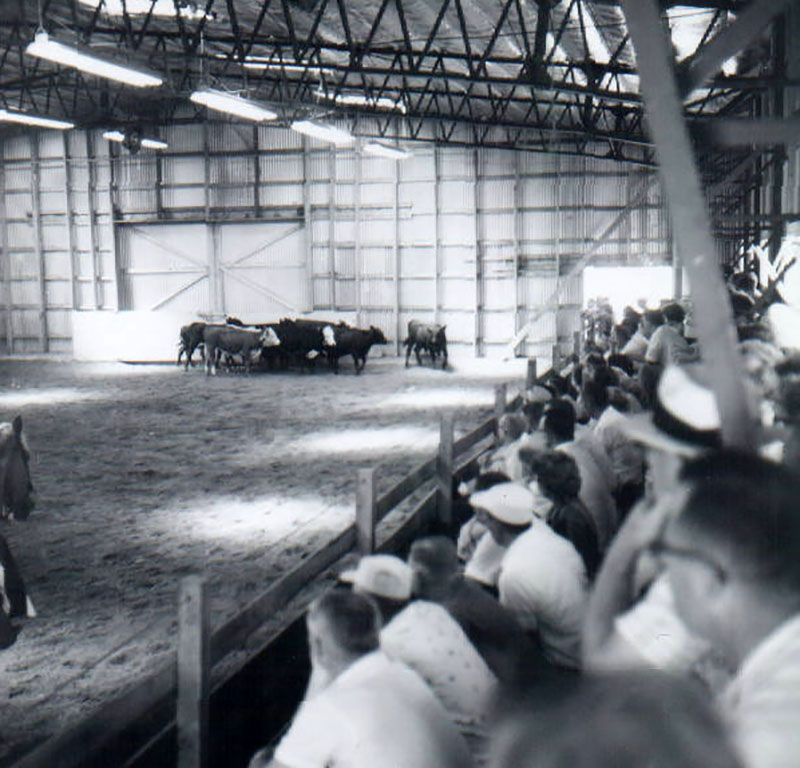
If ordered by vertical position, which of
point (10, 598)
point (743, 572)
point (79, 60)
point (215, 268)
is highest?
point (79, 60)

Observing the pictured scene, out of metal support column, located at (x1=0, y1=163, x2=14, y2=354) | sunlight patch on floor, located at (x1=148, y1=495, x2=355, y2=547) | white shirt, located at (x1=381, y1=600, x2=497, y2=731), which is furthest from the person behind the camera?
metal support column, located at (x1=0, y1=163, x2=14, y2=354)

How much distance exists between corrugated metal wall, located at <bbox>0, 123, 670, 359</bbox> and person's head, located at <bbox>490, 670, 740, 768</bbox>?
72.7 ft

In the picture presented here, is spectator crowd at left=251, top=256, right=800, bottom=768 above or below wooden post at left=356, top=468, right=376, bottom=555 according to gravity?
above

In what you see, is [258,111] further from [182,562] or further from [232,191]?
[232,191]

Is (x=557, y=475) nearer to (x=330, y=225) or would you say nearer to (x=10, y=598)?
(x=10, y=598)

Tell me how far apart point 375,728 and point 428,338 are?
21.2 meters

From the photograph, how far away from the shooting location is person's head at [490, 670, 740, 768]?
1.56 meters

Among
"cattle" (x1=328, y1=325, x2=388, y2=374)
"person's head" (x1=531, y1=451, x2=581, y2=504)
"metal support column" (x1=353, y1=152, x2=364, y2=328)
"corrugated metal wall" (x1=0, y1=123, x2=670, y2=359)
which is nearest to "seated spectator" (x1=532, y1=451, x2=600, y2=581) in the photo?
"person's head" (x1=531, y1=451, x2=581, y2=504)

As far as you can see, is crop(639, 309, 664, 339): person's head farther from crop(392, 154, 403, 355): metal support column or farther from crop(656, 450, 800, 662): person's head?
crop(392, 154, 403, 355): metal support column

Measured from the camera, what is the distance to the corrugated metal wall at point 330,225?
82.7ft

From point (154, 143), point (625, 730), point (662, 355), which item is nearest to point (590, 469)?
→ point (662, 355)

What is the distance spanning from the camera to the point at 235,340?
22.5 m

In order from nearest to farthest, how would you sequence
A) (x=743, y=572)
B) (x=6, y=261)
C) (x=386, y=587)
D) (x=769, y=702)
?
(x=769, y=702) < (x=743, y=572) < (x=386, y=587) < (x=6, y=261)

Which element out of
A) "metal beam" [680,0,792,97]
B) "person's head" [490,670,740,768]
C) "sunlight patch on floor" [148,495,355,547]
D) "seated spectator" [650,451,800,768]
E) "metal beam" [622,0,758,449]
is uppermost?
"metal beam" [680,0,792,97]
